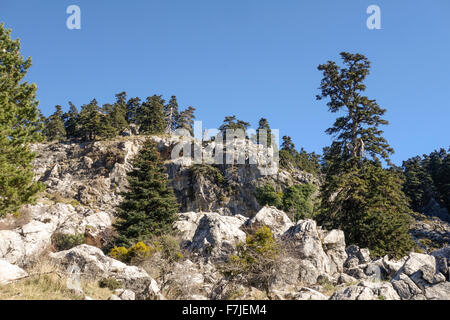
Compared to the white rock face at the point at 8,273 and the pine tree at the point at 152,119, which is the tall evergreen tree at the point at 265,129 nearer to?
the pine tree at the point at 152,119

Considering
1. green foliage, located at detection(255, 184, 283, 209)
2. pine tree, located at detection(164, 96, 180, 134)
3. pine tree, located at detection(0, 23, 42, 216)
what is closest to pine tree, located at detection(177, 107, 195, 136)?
pine tree, located at detection(164, 96, 180, 134)

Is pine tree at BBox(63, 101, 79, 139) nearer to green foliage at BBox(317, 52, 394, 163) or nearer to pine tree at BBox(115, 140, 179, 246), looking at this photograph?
pine tree at BBox(115, 140, 179, 246)

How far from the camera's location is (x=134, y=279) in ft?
38.9

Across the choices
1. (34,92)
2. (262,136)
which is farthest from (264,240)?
(262,136)

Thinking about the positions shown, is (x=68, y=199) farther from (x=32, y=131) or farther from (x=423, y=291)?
(x=423, y=291)

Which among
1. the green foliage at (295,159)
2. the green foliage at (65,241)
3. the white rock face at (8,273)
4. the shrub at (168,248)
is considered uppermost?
the green foliage at (295,159)

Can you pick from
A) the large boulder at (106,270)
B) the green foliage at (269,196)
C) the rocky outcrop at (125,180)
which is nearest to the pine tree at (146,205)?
the large boulder at (106,270)

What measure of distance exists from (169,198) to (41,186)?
14714 millimetres

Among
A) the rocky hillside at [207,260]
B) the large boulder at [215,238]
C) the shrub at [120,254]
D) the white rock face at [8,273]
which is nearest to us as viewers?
the white rock face at [8,273]

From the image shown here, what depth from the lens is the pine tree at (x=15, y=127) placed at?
1473 cm

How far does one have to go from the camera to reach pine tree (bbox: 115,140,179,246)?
26438mm

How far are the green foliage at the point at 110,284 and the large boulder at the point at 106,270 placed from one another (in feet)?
0.97

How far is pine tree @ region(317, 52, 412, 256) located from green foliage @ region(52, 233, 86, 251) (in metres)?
26.2

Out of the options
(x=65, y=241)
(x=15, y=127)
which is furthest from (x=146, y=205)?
(x=15, y=127)
